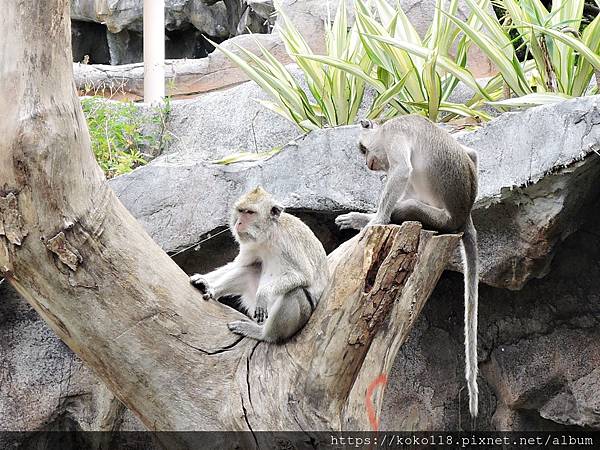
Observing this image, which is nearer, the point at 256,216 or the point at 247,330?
the point at 247,330

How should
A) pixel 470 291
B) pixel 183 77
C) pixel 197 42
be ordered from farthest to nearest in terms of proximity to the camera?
pixel 197 42 → pixel 183 77 → pixel 470 291

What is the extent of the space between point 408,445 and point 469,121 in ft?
8.43

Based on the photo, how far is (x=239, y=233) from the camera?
483 centimetres

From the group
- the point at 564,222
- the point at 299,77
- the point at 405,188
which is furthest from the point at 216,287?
the point at 299,77

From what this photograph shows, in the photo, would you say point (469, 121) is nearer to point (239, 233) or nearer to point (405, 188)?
point (405, 188)

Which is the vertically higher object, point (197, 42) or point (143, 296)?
point (143, 296)

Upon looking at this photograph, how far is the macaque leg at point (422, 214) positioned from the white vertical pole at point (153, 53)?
540 cm

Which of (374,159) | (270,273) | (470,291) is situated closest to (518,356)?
(470,291)

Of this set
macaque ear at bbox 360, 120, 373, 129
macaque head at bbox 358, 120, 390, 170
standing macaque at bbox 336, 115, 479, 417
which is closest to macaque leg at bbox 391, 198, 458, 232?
standing macaque at bbox 336, 115, 479, 417

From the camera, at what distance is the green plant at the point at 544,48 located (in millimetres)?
5887

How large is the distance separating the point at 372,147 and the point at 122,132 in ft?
10.9

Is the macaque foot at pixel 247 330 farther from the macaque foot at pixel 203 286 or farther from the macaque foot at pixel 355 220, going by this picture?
the macaque foot at pixel 355 220

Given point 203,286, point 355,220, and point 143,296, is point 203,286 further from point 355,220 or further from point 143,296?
point 355,220

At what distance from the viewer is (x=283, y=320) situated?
14.4 feet
